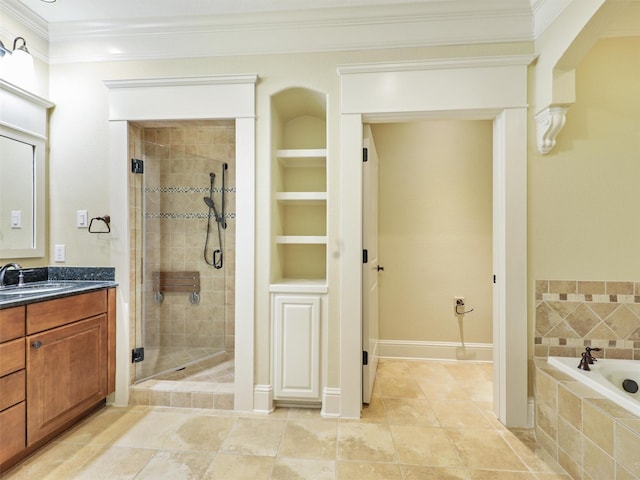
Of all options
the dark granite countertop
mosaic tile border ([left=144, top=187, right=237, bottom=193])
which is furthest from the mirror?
mosaic tile border ([left=144, top=187, right=237, bottom=193])

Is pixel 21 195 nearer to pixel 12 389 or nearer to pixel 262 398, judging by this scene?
pixel 12 389

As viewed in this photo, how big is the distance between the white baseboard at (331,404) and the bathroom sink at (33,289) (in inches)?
70.8

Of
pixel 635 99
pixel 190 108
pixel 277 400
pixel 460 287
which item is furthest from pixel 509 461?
pixel 190 108

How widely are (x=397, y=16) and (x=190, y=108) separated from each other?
1.50 metres

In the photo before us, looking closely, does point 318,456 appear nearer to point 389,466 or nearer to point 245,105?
point 389,466

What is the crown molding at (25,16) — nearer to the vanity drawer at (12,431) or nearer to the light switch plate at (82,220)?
the light switch plate at (82,220)

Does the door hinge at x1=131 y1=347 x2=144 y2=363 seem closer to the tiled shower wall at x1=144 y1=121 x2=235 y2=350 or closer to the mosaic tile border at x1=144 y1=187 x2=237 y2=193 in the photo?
the tiled shower wall at x1=144 y1=121 x2=235 y2=350

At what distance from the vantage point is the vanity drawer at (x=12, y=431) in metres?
1.49

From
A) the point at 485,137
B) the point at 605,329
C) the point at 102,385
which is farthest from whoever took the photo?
the point at 485,137

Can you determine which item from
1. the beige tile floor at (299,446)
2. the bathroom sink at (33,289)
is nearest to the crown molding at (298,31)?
the bathroom sink at (33,289)

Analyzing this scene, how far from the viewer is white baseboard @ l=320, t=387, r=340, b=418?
2072 millimetres

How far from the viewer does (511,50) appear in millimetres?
2006

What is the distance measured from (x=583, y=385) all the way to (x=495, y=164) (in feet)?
4.43

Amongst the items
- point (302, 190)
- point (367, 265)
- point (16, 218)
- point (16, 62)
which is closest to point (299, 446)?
point (367, 265)
